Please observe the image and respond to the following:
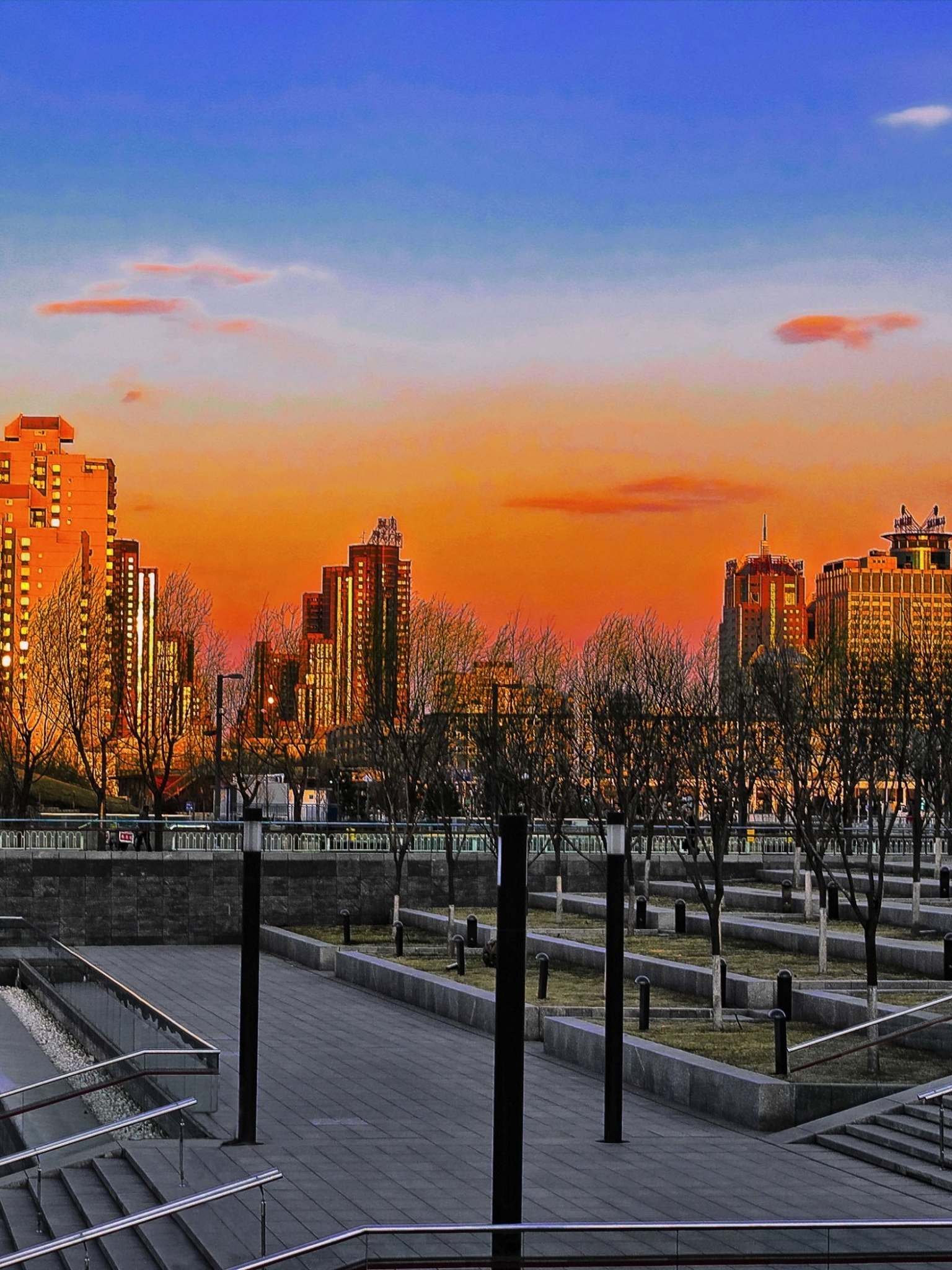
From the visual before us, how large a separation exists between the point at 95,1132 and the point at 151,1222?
7.64ft

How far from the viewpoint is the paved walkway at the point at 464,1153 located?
47.6 feet

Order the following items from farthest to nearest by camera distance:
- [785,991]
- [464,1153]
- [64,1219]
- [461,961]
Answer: [461,961] → [785,991] → [464,1153] → [64,1219]

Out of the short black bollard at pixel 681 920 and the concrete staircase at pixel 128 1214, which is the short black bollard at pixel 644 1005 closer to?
the concrete staircase at pixel 128 1214

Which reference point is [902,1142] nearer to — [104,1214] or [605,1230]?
[605,1230]

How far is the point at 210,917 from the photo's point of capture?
42.8 m

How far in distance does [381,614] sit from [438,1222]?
6466 cm

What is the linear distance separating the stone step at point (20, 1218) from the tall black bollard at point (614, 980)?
18.2ft

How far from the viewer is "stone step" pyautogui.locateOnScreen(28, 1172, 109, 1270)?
527 inches

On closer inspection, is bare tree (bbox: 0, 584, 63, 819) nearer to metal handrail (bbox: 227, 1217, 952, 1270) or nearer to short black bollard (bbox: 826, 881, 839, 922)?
short black bollard (bbox: 826, 881, 839, 922)

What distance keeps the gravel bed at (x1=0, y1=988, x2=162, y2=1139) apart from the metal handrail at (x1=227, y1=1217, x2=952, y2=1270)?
265 inches

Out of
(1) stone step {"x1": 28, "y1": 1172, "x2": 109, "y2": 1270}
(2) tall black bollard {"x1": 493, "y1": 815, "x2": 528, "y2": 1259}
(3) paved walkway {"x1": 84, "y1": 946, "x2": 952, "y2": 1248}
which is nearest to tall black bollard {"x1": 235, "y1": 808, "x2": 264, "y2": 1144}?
(3) paved walkway {"x1": 84, "y1": 946, "x2": 952, "y2": 1248}

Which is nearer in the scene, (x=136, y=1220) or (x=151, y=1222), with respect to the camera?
(x=136, y=1220)

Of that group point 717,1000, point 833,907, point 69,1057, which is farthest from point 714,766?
point 69,1057

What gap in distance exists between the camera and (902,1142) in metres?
16.7
